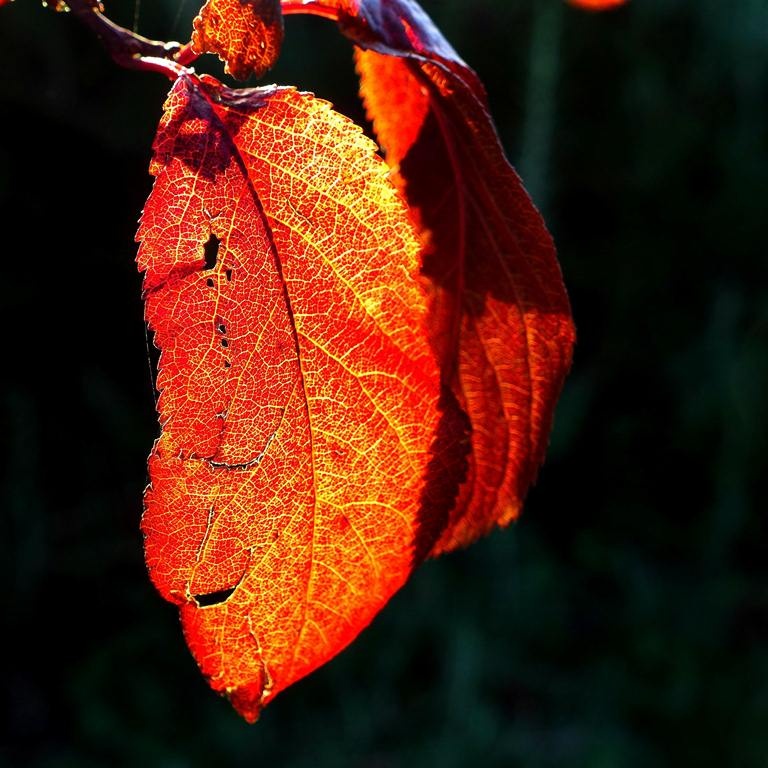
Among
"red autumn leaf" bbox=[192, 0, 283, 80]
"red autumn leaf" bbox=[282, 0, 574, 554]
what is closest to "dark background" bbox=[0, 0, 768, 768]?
"red autumn leaf" bbox=[282, 0, 574, 554]

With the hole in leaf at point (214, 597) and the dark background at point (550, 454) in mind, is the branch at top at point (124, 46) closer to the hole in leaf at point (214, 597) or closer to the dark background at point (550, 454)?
the hole in leaf at point (214, 597)

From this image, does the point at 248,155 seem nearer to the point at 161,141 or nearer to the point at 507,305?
the point at 161,141

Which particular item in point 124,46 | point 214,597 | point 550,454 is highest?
point 124,46

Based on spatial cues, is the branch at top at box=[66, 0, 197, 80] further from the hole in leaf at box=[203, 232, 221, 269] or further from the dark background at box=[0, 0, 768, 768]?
the dark background at box=[0, 0, 768, 768]

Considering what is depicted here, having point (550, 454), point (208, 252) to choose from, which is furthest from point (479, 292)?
point (550, 454)

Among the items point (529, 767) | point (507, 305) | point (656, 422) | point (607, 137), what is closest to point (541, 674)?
point (529, 767)

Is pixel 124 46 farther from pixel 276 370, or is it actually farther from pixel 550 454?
pixel 550 454
